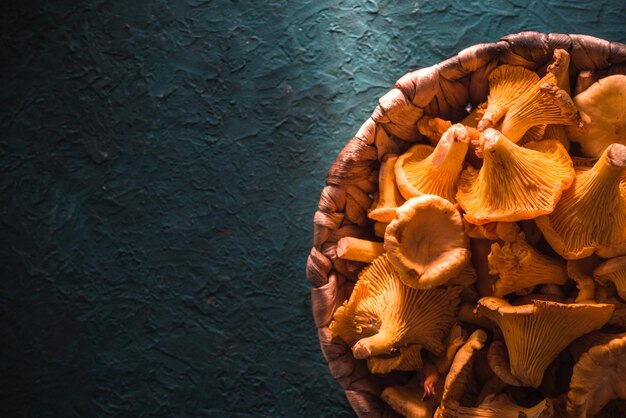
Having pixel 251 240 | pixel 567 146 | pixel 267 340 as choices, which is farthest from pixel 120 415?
pixel 567 146

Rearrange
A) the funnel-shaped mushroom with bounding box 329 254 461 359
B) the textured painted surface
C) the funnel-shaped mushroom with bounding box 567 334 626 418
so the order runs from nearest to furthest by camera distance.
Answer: the funnel-shaped mushroom with bounding box 567 334 626 418 → the funnel-shaped mushroom with bounding box 329 254 461 359 → the textured painted surface

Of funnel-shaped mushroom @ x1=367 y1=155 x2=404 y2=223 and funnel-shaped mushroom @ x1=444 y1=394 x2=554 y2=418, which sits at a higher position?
funnel-shaped mushroom @ x1=367 y1=155 x2=404 y2=223

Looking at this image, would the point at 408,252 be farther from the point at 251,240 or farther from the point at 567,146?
the point at 251,240

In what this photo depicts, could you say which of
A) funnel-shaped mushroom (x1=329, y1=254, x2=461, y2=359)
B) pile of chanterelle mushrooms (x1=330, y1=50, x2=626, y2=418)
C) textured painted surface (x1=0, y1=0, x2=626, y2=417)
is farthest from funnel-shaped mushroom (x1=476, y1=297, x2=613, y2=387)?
textured painted surface (x1=0, y1=0, x2=626, y2=417)

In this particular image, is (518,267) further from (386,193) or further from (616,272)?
(386,193)

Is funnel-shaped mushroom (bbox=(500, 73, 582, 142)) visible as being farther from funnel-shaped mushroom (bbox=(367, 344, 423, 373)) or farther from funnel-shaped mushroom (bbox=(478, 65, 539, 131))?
funnel-shaped mushroom (bbox=(367, 344, 423, 373))

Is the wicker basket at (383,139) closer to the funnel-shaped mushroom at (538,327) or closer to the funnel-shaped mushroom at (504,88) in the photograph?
the funnel-shaped mushroom at (504,88)

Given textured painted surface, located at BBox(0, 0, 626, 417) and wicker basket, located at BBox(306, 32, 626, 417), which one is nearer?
wicker basket, located at BBox(306, 32, 626, 417)
